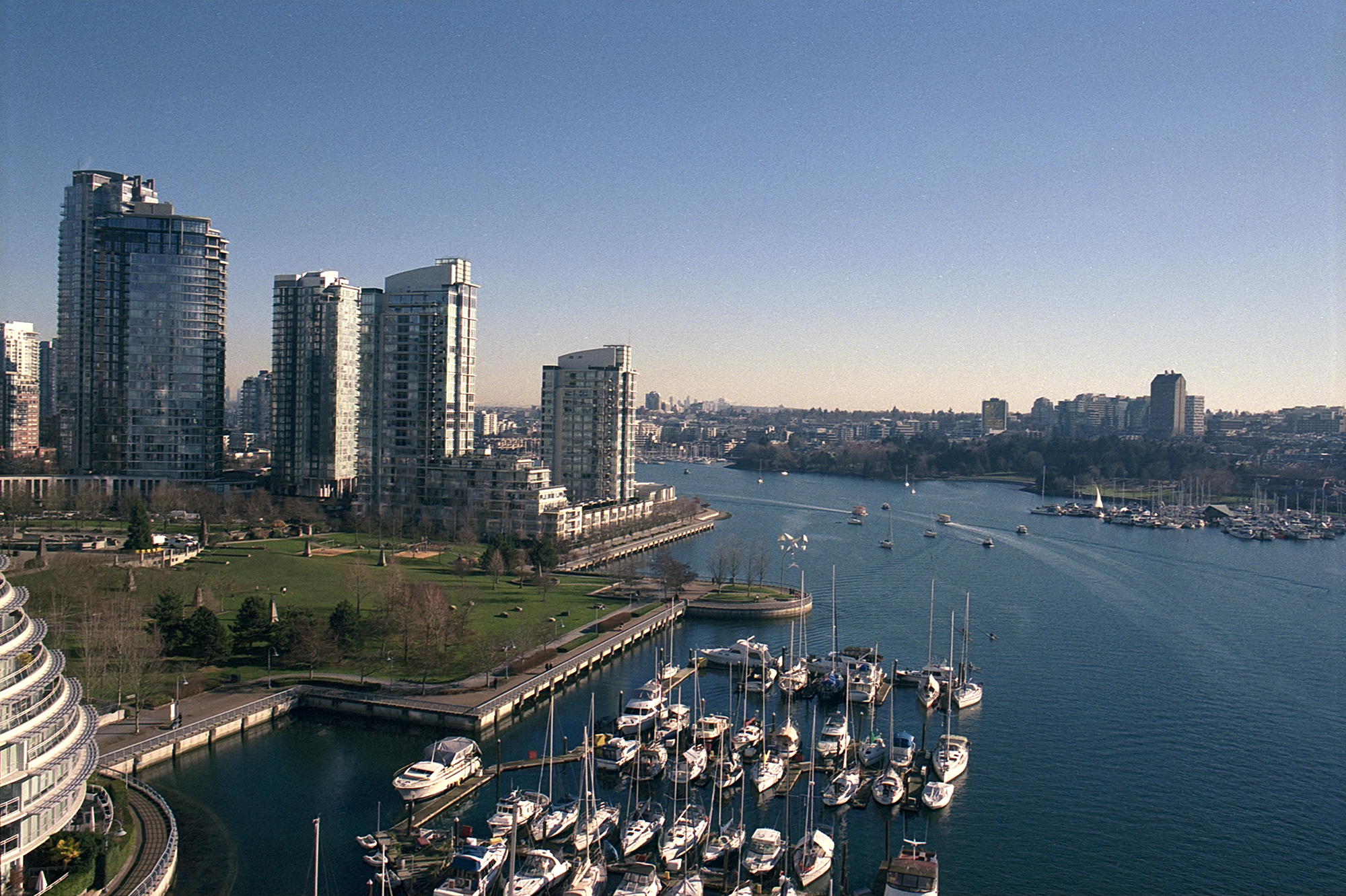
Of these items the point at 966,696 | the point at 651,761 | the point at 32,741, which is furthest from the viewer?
the point at 966,696

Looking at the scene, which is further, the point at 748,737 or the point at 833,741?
the point at 748,737

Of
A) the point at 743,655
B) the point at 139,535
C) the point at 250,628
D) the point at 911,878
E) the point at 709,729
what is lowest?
the point at 911,878

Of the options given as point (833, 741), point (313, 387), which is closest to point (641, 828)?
point (833, 741)

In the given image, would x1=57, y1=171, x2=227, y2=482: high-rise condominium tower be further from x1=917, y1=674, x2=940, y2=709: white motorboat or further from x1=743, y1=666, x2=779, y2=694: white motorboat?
x1=917, y1=674, x2=940, y2=709: white motorboat

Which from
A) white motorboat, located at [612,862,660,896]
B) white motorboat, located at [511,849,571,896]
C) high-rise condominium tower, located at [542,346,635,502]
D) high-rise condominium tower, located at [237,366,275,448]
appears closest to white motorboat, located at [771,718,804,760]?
white motorboat, located at [612,862,660,896]

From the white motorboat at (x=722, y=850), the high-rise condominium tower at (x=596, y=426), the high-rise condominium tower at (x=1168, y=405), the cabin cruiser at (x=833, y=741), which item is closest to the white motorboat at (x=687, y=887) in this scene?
the white motorboat at (x=722, y=850)

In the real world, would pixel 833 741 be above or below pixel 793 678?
below

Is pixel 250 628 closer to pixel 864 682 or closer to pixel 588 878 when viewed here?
pixel 588 878
